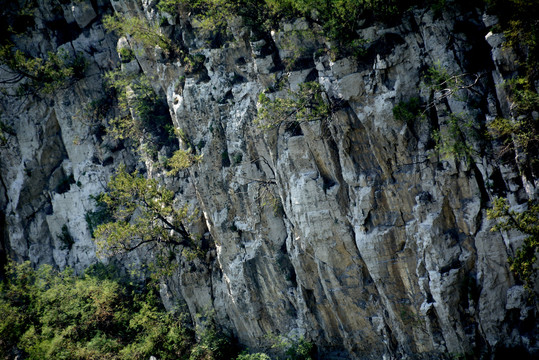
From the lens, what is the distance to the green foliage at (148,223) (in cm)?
2315

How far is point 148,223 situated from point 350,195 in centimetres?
1123

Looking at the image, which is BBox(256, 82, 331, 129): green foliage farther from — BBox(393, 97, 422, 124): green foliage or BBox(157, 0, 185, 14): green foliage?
BBox(157, 0, 185, 14): green foliage

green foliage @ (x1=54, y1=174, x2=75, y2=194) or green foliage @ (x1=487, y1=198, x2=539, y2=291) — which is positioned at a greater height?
green foliage @ (x1=54, y1=174, x2=75, y2=194)

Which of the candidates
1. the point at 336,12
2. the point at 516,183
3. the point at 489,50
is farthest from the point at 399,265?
the point at 336,12

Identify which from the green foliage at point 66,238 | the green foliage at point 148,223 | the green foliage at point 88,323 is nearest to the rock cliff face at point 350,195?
the green foliage at point 148,223

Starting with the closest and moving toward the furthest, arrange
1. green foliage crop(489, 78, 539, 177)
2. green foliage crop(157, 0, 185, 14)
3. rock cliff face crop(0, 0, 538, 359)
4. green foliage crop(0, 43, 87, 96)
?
green foliage crop(489, 78, 539, 177)
rock cliff face crop(0, 0, 538, 359)
green foliage crop(157, 0, 185, 14)
green foliage crop(0, 43, 87, 96)

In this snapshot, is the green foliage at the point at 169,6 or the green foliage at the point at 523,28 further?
the green foliage at the point at 169,6

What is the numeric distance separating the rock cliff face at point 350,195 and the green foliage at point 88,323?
1794mm

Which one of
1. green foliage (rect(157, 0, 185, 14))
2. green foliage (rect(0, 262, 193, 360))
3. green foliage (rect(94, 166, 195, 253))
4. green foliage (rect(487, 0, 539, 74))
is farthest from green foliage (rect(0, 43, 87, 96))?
green foliage (rect(487, 0, 539, 74))

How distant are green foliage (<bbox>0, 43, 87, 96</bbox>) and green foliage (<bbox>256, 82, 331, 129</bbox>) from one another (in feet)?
53.0

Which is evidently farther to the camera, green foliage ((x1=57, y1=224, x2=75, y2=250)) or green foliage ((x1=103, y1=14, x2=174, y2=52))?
green foliage ((x1=57, y1=224, x2=75, y2=250))

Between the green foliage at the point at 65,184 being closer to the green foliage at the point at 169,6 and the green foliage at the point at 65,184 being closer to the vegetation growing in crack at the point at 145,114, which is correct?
the vegetation growing in crack at the point at 145,114

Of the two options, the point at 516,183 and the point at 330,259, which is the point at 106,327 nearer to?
the point at 330,259

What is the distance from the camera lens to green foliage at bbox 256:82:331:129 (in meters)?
17.0
